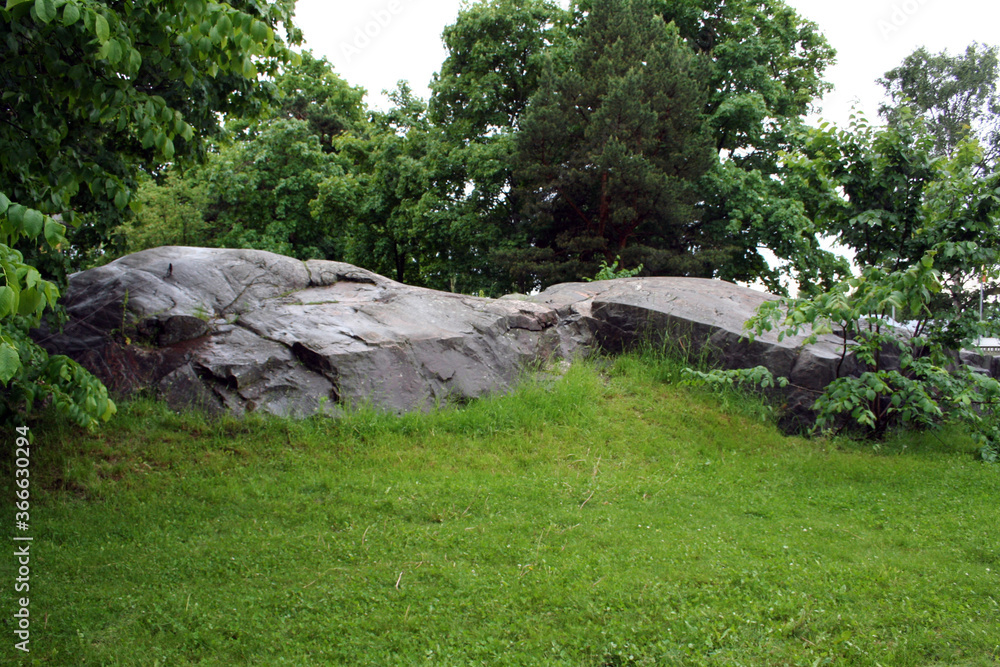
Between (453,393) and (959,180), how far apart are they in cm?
639

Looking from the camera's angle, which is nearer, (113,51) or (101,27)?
(101,27)

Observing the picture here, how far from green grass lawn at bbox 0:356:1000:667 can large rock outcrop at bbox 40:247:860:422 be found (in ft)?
1.73

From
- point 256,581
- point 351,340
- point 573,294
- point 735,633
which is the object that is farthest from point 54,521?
point 573,294

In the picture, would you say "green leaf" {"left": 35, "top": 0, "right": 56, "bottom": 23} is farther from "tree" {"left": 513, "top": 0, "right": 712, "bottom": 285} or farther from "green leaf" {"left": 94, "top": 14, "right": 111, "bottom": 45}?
"tree" {"left": 513, "top": 0, "right": 712, "bottom": 285}

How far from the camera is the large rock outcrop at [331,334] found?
8.05m

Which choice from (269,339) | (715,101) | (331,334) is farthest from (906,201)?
(715,101)

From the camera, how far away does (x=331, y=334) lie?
873cm

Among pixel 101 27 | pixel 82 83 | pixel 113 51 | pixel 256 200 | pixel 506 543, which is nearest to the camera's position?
pixel 101 27

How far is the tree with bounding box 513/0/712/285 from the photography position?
59.6 feet

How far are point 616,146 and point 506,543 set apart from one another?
14.0 metres

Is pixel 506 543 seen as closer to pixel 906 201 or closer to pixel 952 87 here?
pixel 906 201

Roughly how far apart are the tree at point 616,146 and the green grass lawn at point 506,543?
10646 mm

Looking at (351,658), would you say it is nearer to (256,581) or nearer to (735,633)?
(256,581)

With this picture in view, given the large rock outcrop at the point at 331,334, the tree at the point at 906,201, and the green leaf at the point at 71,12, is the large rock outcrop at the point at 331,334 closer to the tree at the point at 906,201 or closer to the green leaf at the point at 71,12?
the tree at the point at 906,201
